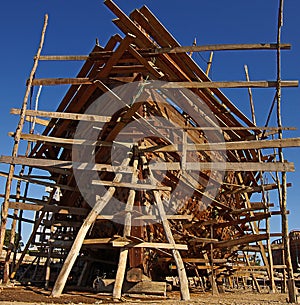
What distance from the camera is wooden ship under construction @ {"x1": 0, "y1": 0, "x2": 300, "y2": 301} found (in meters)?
8.73

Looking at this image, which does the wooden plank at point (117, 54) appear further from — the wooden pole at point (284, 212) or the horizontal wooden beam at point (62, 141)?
the wooden pole at point (284, 212)

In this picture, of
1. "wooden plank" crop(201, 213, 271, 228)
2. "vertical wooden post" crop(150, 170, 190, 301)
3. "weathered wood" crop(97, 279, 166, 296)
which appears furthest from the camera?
"wooden plank" crop(201, 213, 271, 228)

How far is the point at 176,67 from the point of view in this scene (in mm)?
9102

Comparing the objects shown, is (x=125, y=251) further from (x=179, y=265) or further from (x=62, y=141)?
(x=62, y=141)

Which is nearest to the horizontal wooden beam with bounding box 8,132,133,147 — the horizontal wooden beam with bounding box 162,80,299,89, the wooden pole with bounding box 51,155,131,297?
the wooden pole with bounding box 51,155,131,297

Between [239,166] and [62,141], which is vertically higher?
[62,141]

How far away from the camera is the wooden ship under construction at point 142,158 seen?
8.73 meters

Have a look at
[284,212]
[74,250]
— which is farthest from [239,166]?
[74,250]

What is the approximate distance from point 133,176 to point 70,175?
2.87 metres

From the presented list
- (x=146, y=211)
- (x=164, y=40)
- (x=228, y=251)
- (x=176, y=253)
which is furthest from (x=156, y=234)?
(x=164, y=40)

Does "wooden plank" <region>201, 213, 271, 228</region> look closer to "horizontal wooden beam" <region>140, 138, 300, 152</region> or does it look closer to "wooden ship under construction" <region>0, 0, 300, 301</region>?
"wooden ship under construction" <region>0, 0, 300, 301</region>

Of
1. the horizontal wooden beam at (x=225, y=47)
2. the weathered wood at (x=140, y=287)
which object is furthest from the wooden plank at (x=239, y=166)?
the weathered wood at (x=140, y=287)

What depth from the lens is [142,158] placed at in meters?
10.4

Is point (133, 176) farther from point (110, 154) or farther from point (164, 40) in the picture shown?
point (164, 40)
